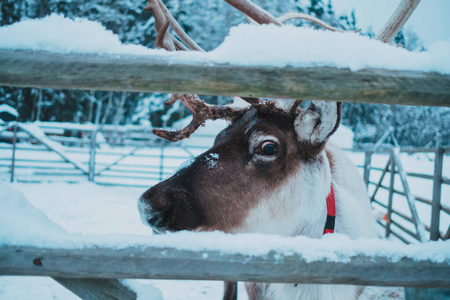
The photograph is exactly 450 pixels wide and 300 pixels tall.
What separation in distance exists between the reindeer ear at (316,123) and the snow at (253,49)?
2.02 feet

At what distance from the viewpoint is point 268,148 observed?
6.02ft

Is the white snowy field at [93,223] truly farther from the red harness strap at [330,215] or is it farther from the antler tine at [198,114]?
the red harness strap at [330,215]

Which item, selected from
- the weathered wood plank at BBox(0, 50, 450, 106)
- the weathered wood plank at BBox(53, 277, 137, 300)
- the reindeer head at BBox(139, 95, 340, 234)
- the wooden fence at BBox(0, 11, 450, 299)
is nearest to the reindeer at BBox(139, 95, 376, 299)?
the reindeer head at BBox(139, 95, 340, 234)

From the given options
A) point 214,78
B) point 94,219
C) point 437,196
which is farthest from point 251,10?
point 94,219

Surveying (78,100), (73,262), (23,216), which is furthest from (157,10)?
(78,100)

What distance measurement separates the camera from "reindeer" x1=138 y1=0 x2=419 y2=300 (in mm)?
1669

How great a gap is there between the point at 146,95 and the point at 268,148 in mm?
26955

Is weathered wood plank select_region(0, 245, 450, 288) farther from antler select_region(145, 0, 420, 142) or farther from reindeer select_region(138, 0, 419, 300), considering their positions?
antler select_region(145, 0, 420, 142)

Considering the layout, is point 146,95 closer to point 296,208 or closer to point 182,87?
point 296,208

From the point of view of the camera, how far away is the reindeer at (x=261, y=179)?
1669 millimetres

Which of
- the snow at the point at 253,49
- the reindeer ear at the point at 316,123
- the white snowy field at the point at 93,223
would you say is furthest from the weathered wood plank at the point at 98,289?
the reindeer ear at the point at 316,123

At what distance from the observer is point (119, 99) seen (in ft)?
87.7

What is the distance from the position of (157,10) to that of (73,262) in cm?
160

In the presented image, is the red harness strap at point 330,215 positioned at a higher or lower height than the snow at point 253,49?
lower
